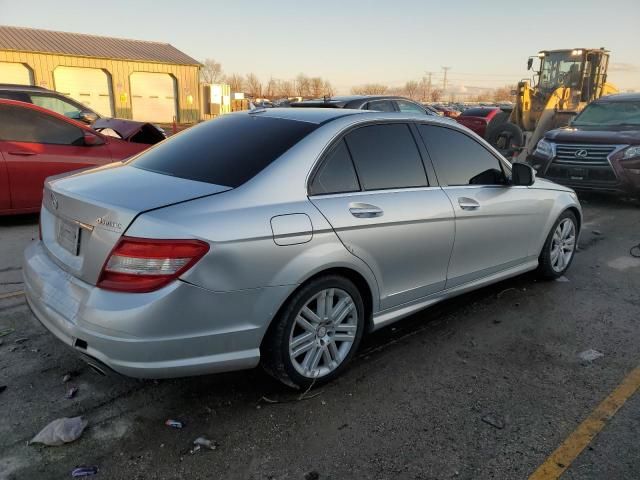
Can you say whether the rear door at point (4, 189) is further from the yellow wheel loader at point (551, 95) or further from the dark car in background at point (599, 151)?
the yellow wheel loader at point (551, 95)

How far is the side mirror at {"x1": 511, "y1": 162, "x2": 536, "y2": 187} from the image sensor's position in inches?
168

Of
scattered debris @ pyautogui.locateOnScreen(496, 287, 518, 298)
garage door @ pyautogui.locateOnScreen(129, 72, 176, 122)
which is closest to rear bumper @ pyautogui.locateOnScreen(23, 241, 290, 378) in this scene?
scattered debris @ pyautogui.locateOnScreen(496, 287, 518, 298)

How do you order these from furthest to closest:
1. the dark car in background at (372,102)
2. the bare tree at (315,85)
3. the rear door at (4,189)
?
the bare tree at (315,85) < the dark car in background at (372,102) < the rear door at (4,189)

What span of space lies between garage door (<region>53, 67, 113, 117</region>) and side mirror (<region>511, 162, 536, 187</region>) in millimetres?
30381

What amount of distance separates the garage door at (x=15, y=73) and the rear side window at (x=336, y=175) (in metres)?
31.3

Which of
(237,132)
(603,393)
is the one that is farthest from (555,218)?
(237,132)

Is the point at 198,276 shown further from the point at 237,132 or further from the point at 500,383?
the point at 500,383

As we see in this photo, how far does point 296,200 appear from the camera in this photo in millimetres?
2807

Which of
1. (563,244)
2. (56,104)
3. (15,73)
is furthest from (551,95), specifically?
(15,73)

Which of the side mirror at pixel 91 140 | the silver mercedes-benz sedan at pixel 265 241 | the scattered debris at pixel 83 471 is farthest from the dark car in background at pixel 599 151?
the scattered debris at pixel 83 471

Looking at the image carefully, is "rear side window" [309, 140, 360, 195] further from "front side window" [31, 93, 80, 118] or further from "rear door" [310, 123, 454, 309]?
"front side window" [31, 93, 80, 118]

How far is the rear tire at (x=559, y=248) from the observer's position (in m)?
4.88

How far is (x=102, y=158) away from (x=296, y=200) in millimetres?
5183

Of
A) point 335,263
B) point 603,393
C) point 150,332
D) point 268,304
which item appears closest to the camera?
point 150,332
